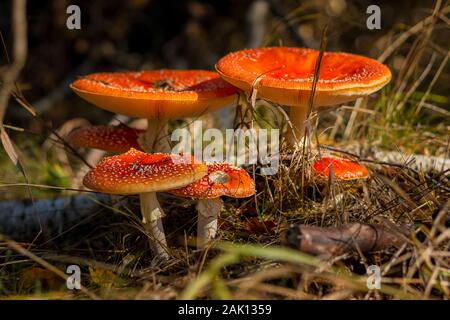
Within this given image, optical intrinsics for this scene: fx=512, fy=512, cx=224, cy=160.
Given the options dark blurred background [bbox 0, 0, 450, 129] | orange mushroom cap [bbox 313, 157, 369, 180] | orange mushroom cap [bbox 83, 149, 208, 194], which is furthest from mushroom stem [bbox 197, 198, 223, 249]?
dark blurred background [bbox 0, 0, 450, 129]

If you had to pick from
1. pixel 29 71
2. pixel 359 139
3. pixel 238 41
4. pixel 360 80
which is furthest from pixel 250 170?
pixel 29 71

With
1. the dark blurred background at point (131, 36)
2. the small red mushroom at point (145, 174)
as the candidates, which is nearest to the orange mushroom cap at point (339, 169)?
the small red mushroom at point (145, 174)

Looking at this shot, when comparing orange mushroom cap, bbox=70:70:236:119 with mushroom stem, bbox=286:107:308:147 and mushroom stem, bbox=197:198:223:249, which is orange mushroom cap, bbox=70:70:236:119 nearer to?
mushroom stem, bbox=286:107:308:147

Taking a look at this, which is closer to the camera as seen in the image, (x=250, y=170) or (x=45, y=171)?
(x=250, y=170)

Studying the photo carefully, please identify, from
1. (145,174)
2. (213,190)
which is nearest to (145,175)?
(145,174)

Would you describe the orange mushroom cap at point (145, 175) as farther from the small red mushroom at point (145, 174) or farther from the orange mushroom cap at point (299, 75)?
the orange mushroom cap at point (299, 75)
